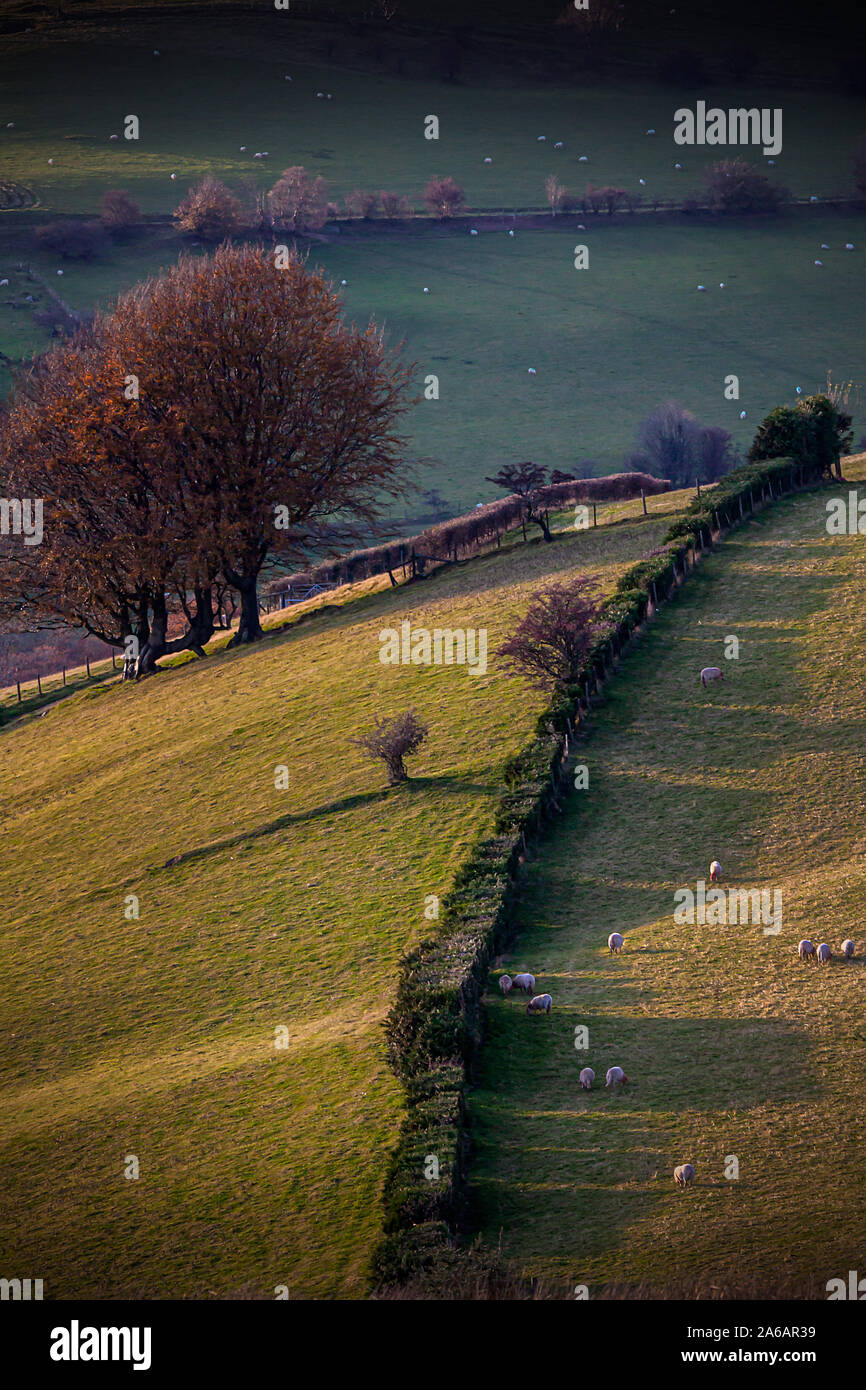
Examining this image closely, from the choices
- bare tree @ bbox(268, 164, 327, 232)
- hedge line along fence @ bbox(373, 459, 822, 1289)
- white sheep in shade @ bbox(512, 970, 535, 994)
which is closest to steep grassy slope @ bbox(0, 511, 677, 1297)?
hedge line along fence @ bbox(373, 459, 822, 1289)

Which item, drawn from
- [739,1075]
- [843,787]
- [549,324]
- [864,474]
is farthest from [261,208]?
[739,1075]


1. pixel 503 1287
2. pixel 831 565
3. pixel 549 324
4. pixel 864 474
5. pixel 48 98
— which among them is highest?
pixel 48 98

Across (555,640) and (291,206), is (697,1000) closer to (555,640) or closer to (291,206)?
(555,640)

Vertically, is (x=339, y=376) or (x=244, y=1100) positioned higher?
(x=339, y=376)

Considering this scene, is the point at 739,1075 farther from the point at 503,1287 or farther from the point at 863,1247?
the point at 503,1287

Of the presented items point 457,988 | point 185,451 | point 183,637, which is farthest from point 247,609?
point 457,988

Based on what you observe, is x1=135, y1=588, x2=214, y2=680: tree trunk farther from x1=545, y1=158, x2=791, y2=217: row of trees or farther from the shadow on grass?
x1=545, y1=158, x2=791, y2=217: row of trees
